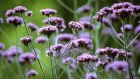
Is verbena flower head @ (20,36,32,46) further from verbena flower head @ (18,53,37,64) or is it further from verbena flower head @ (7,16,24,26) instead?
verbena flower head @ (18,53,37,64)

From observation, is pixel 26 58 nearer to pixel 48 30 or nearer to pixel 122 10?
pixel 48 30

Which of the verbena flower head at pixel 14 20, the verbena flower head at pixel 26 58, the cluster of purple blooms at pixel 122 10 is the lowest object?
the verbena flower head at pixel 26 58

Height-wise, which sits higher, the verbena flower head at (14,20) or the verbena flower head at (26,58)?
the verbena flower head at (14,20)

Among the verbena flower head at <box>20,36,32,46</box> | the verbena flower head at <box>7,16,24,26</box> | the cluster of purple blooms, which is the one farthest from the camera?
the verbena flower head at <box>7,16,24,26</box>

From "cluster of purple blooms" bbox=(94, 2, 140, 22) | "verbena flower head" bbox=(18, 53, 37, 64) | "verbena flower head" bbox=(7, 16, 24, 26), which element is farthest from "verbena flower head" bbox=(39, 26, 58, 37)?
"verbena flower head" bbox=(18, 53, 37, 64)

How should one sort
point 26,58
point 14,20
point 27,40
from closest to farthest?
point 27,40, point 14,20, point 26,58

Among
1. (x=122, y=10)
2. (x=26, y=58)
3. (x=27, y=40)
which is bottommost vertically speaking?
(x=26, y=58)

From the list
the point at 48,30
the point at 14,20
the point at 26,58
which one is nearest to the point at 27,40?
the point at 48,30

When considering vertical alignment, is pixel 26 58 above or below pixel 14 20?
below

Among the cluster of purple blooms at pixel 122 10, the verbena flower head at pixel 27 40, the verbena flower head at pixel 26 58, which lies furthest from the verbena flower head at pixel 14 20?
the verbena flower head at pixel 26 58

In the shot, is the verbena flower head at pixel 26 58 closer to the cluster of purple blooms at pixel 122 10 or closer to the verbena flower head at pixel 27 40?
the verbena flower head at pixel 27 40

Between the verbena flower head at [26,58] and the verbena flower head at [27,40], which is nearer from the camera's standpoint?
the verbena flower head at [27,40]
